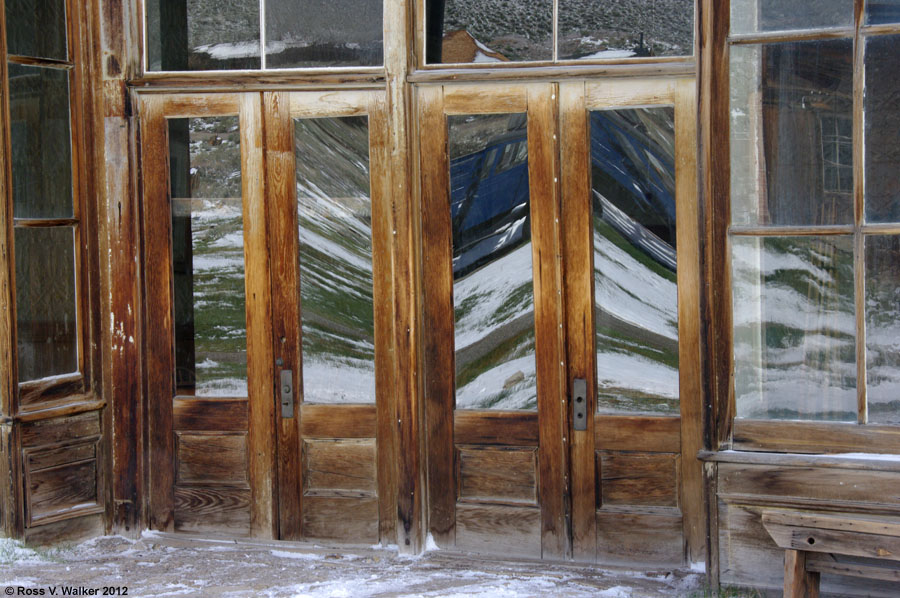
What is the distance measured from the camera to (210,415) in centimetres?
490

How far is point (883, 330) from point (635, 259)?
1.14 meters

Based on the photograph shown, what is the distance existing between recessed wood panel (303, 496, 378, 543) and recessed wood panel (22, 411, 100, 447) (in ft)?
3.80

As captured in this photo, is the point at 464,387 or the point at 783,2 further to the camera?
the point at 464,387

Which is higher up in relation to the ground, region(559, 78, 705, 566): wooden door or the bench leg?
region(559, 78, 705, 566): wooden door

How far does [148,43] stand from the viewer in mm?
4906

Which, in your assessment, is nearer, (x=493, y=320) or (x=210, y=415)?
(x=493, y=320)

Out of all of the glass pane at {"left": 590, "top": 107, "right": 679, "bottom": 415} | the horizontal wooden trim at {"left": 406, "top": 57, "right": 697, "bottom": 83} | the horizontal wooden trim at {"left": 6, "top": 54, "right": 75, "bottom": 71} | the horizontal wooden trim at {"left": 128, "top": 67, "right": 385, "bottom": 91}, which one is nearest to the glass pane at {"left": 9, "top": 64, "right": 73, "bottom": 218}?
the horizontal wooden trim at {"left": 6, "top": 54, "right": 75, "bottom": 71}

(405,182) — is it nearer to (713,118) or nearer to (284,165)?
(284,165)

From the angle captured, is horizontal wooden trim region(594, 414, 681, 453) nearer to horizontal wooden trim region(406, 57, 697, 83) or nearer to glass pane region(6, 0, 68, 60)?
horizontal wooden trim region(406, 57, 697, 83)

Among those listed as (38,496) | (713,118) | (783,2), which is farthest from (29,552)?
(783,2)

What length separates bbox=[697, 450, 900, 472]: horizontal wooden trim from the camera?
3.62 m

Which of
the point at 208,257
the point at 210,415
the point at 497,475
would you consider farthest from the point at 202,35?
the point at 497,475

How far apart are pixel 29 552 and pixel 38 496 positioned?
268 mm

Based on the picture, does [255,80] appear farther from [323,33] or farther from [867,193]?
[867,193]
